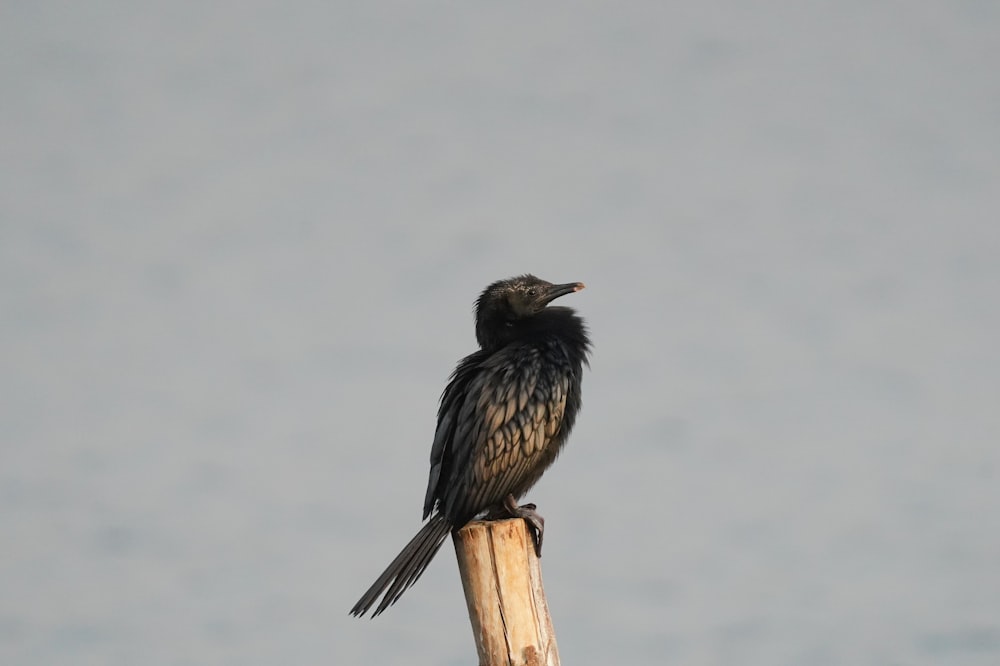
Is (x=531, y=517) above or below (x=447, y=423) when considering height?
below

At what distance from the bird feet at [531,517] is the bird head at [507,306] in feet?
2.94

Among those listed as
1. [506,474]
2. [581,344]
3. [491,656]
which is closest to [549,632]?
[491,656]

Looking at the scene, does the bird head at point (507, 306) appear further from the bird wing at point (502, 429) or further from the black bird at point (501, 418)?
the bird wing at point (502, 429)

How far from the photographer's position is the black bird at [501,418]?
185 inches

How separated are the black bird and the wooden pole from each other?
307mm

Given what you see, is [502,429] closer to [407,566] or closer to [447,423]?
[447,423]

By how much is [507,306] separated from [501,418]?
0.78 metres

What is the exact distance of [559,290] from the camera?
5.65 m

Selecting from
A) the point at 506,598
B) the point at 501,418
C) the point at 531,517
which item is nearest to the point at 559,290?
the point at 501,418

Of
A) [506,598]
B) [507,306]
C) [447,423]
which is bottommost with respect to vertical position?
[506,598]

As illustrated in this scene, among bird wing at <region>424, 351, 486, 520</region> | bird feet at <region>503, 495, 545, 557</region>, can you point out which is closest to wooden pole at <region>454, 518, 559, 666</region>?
bird feet at <region>503, 495, 545, 557</region>

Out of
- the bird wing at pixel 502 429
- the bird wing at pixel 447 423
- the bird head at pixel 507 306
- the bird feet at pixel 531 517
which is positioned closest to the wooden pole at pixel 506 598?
the bird feet at pixel 531 517

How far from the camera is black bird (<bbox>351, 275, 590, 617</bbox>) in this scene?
470 centimetres

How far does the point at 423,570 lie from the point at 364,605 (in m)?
0.29
